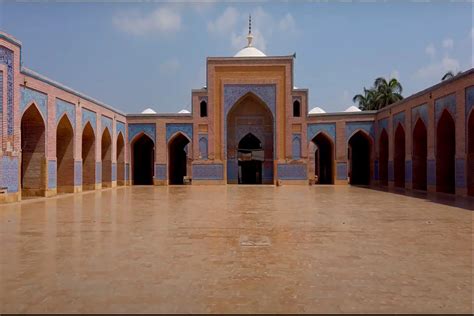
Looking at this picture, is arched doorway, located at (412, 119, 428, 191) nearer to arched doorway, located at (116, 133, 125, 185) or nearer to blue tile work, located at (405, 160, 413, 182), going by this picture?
blue tile work, located at (405, 160, 413, 182)

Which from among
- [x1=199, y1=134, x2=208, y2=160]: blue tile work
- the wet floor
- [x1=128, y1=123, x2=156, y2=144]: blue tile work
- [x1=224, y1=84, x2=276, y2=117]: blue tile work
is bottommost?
the wet floor

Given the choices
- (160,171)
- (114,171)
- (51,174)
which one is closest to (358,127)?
(160,171)

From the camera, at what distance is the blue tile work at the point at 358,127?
22219mm

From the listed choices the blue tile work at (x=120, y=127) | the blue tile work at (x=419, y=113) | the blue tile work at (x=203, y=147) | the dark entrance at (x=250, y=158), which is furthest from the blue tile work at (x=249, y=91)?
the blue tile work at (x=419, y=113)

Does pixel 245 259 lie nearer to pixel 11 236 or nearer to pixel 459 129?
pixel 11 236

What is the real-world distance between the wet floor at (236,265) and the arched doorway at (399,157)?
1225 cm

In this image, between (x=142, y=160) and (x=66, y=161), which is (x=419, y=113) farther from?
(x=142, y=160)

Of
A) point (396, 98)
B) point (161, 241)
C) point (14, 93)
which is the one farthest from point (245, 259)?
point (396, 98)

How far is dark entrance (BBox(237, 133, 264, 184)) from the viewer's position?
80.9ft

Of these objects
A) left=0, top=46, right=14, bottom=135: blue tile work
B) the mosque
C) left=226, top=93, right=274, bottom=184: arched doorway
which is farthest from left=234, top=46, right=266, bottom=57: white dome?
left=0, top=46, right=14, bottom=135: blue tile work

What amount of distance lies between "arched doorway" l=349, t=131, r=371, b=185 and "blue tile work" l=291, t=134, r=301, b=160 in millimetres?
4596

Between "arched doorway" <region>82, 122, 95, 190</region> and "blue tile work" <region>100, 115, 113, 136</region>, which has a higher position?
"blue tile work" <region>100, 115, 113, 136</region>

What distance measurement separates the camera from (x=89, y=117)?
704 inches

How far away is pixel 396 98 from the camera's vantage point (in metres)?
30.5
